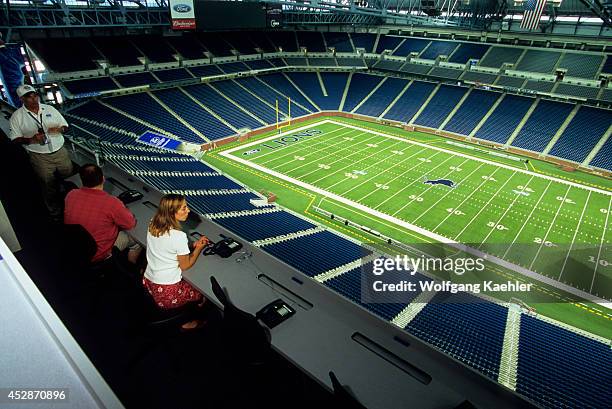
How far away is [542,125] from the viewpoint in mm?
30656

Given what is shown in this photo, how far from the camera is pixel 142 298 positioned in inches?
169

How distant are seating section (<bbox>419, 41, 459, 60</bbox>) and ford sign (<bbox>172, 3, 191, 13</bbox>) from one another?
25810mm

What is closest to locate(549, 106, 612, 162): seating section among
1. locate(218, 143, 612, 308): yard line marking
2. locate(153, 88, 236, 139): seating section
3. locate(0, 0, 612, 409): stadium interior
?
locate(0, 0, 612, 409): stadium interior

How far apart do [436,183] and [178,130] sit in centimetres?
2072

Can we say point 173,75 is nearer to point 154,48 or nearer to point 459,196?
point 154,48

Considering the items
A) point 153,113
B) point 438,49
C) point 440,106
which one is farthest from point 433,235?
point 438,49

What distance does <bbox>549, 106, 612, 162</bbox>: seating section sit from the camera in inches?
1087

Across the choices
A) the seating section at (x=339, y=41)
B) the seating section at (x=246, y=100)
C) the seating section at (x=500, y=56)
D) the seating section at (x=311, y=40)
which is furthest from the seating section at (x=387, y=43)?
the seating section at (x=246, y=100)

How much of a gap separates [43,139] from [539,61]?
1615 inches

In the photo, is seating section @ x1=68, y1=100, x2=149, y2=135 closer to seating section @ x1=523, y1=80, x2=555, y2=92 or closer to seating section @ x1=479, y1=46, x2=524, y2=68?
seating section @ x1=479, y1=46, x2=524, y2=68

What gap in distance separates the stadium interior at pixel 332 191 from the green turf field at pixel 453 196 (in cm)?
17

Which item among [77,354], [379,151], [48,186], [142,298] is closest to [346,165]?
[379,151]

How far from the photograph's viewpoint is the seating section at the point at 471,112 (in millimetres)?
32969

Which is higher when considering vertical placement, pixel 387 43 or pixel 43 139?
pixel 387 43
